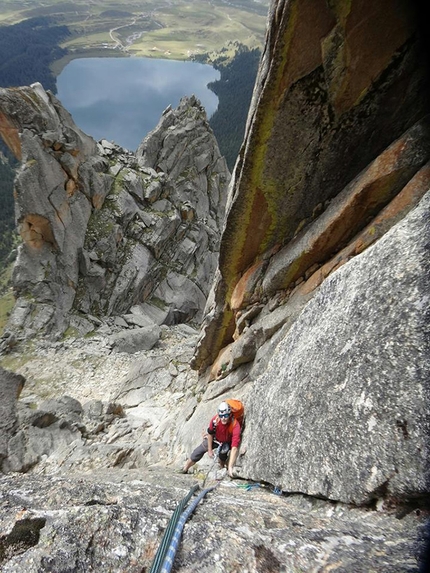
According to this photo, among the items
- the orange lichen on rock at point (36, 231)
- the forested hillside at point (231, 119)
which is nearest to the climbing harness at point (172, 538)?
the orange lichen on rock at point (36, 231)

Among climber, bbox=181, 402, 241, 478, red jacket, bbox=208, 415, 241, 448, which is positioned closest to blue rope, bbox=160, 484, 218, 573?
climber, bbox=181, 402, 241, 478

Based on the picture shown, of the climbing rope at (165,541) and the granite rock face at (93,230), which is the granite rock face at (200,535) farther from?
the granite rock face at (93,230)

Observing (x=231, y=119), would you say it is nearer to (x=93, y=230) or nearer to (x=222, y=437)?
(x=93, y=230)

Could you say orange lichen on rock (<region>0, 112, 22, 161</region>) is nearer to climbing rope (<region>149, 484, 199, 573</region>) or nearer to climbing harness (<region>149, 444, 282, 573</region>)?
climbing harness (<region>149, 444, 282, 573</region>)

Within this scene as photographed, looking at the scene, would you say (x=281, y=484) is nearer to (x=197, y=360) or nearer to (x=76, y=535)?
(x=76, y=535)

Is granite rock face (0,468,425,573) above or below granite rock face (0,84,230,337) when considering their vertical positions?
below

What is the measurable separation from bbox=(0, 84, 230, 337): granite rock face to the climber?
23.8 meters

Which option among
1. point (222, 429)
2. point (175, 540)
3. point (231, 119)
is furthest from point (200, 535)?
point (231, 119)

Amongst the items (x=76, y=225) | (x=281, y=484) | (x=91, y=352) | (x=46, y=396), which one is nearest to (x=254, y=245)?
(x=281, y=484)

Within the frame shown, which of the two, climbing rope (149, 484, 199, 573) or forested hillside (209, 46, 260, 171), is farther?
forested hillside (209, 46, 260, 171)

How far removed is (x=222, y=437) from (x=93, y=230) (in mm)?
31216

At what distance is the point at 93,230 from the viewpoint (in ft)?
118

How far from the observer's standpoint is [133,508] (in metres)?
5.27

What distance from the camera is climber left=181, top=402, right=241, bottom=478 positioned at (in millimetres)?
9172
